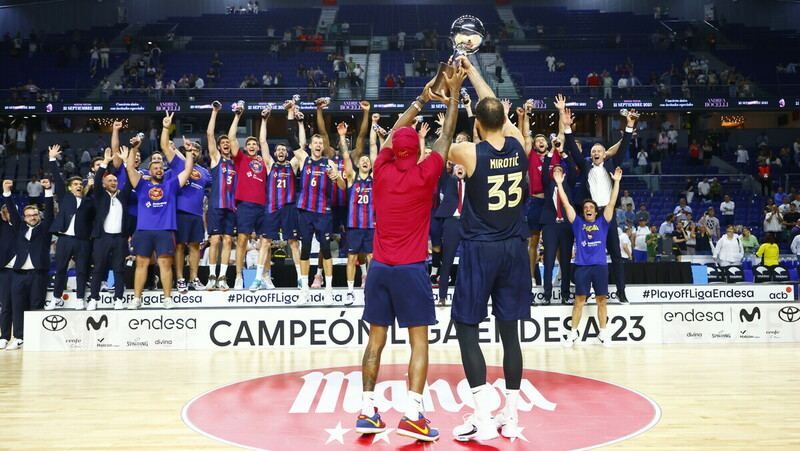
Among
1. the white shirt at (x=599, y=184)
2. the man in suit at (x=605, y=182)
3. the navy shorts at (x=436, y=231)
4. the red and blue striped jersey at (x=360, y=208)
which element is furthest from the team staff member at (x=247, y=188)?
the white shirt at (x=599, y=184)

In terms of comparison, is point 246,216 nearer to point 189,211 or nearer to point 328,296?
point 189,211

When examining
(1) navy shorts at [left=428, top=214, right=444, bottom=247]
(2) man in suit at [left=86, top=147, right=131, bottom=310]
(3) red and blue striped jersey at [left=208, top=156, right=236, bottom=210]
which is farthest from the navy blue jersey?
(2) man in suit at [left=86, top=147, right=131, bottom=310]

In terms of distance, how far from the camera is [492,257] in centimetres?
514

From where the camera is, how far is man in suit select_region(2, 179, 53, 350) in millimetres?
10180

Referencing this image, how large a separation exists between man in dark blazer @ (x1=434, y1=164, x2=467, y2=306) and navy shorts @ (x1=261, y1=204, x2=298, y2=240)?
224cm

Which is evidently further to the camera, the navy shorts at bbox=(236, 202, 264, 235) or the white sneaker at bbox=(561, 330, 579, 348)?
the navy shorts at bbox=(236, 202, 264, 235)

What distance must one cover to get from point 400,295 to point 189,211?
5.82m

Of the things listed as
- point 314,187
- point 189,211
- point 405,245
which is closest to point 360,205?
point 314,187

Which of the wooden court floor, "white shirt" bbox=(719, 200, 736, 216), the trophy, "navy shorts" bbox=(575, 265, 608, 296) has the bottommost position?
the wooden court floor

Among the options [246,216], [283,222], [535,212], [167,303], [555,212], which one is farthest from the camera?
[283,222]

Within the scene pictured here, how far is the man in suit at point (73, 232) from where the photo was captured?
10016mm

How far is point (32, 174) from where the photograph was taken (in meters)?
25.1

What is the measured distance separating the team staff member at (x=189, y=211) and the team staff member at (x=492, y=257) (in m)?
5.92

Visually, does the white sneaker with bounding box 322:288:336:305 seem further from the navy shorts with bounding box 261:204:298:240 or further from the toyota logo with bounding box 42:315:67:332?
the toyota logo with bounding box 42:315:67:332
